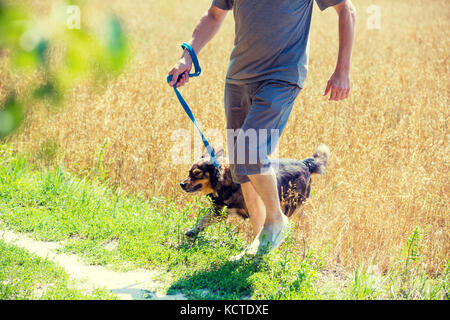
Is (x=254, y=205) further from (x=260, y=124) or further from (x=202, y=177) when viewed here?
(x=260, y=124)

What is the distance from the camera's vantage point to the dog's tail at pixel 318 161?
14.5 ft

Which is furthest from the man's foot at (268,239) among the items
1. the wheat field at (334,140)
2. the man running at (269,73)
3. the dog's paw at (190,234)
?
the dog's paw at (190,234)

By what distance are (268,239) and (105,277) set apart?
1.31 metres

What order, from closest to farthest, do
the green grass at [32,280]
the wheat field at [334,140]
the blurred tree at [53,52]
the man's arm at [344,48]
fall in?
the blurred tree at [53,52]
the green grass at [32,280]
the man's arm at [344,48]
the wheat field at [334,140]

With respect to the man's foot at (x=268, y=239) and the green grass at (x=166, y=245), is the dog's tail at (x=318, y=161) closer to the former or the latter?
the green grass at (x=166, y=245)

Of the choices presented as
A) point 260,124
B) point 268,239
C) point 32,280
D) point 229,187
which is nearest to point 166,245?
point 229,187

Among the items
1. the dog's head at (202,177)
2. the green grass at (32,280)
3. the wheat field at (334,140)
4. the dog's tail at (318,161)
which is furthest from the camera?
the dog's tail at (318,161)

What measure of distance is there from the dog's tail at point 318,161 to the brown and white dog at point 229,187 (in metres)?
0.15

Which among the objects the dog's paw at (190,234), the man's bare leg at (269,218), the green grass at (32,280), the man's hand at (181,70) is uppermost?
the man's hand at (181,70)

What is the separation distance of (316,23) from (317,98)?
392 inches

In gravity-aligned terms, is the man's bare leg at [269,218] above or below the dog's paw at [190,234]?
above

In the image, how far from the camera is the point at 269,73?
10.8 ft

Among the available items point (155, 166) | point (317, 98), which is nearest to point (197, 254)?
point (155, 166)

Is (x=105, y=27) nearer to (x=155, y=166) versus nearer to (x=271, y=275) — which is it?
(x=271, y=275)
